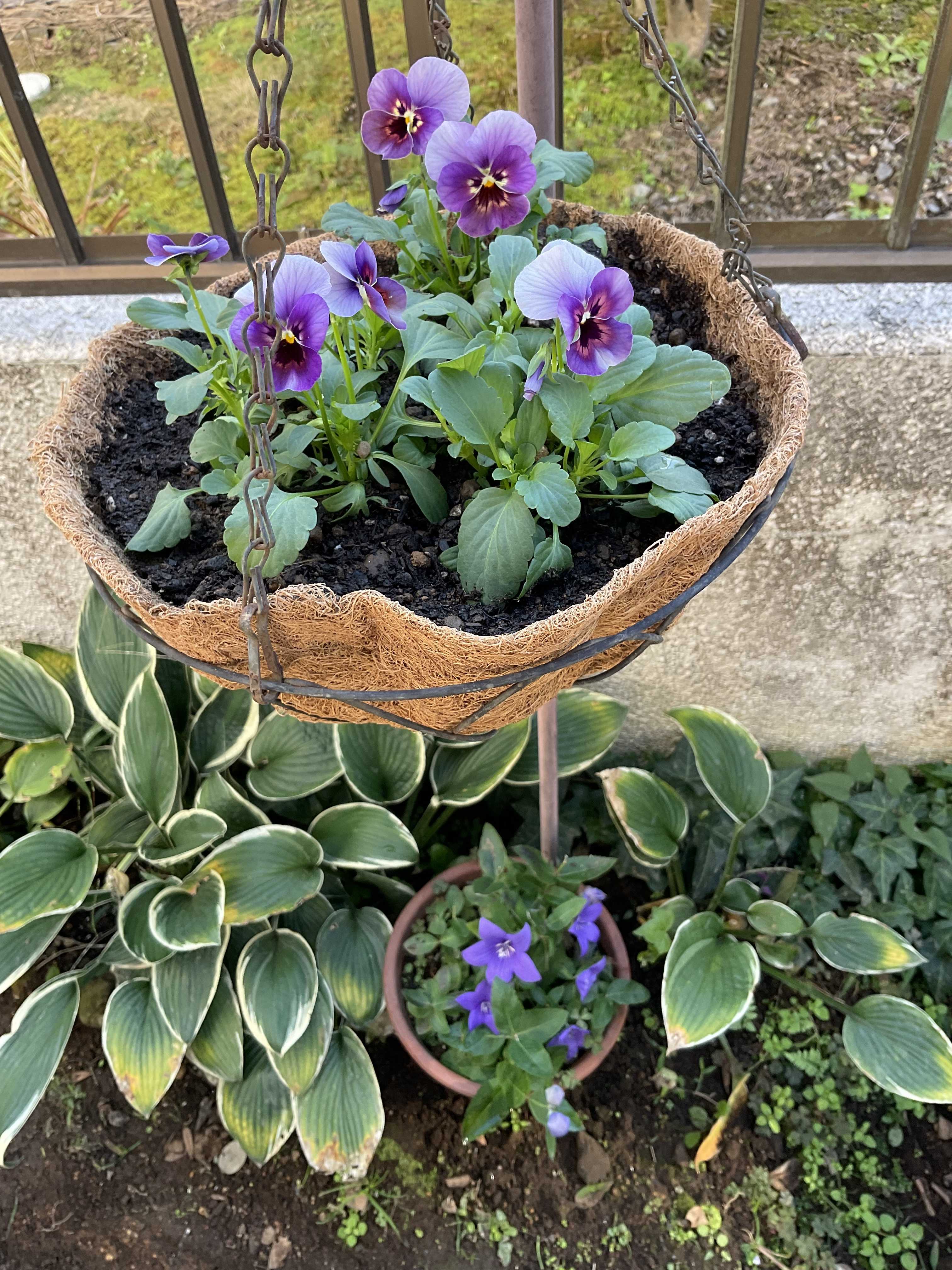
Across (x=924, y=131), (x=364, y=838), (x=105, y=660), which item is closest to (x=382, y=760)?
(x=364, y=838)

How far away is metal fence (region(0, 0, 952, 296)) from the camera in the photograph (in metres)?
1.08

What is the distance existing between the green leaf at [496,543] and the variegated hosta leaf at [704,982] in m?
0.79

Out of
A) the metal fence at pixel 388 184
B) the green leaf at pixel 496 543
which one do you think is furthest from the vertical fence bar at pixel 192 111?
the green leaf at pixel 496 543

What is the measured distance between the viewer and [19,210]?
73.1 inches

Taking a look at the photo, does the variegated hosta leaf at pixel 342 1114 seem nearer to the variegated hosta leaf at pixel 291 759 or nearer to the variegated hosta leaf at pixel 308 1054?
the variegated hosta leaf at pixel 308 1054

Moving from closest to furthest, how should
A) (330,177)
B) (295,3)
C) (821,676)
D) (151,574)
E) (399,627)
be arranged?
(399,627) → (151,574) → (821,676) → (330,177) → (295,3)

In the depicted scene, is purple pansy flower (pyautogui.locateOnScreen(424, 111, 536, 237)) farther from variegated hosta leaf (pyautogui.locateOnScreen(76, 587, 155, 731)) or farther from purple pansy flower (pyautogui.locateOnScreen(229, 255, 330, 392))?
variegated hosta leaf (pyautogui.locateOnScreen(76, 587, 155, 731))

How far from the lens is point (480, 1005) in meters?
1.17

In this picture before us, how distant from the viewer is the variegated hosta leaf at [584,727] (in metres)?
1.44

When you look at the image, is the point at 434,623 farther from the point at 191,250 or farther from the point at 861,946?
the point at 861,946

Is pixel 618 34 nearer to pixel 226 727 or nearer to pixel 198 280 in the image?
pixel 198 280

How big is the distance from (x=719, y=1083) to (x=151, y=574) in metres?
1.18

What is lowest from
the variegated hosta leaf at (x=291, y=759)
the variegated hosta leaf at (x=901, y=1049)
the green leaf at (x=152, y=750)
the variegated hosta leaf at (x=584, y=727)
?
the variegated hosta leaf at (x=901, y=1049)

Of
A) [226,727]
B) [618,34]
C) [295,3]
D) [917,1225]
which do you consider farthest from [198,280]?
[917,1225]
